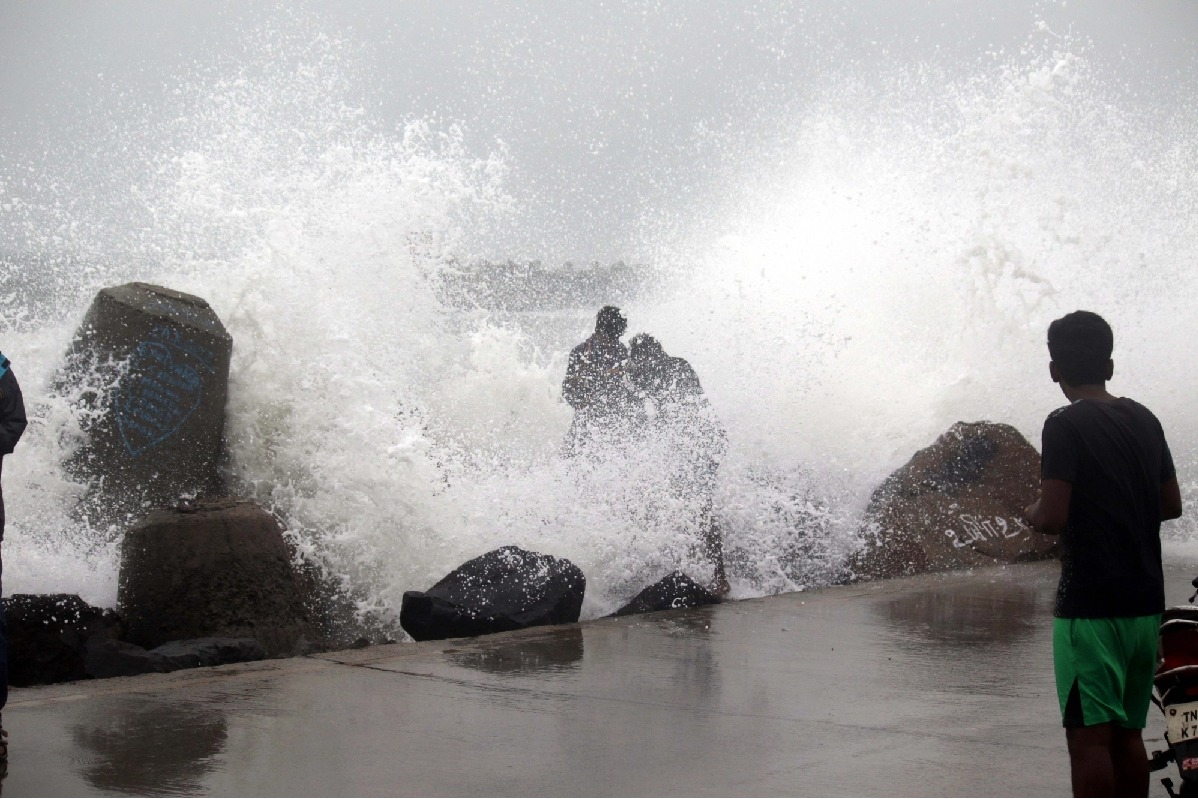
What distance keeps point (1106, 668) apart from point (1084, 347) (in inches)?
31.3

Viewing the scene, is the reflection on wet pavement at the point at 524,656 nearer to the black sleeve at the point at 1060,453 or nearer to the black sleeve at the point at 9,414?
the black sleeve at the point at 9,414

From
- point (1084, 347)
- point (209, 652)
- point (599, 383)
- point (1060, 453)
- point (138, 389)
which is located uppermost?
point (599, 383)

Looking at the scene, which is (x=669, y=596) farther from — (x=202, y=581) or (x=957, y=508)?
(x=957, y=508)

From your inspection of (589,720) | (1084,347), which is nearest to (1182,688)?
(1084,347)

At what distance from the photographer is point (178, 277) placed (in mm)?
9516

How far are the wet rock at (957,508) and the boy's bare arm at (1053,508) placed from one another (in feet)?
19.1

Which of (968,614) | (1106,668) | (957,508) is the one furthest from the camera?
(957,508)

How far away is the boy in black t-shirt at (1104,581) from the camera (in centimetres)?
298

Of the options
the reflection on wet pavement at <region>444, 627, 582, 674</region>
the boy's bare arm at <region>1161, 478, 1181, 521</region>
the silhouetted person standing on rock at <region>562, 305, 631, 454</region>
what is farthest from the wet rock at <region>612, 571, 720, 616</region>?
the boy's bare arm at <region>1161, 478, 1181, 521</region>

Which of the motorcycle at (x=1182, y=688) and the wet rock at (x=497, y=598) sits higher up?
the wet rock at (x=497, y=598)

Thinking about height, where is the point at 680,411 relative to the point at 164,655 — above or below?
above

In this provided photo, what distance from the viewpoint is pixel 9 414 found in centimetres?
396

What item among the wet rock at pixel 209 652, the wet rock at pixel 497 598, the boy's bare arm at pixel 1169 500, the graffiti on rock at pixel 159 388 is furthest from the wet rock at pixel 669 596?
the boy's bare arm at pixel 1169 500

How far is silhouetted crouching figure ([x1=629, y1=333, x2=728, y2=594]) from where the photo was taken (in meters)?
8.64
